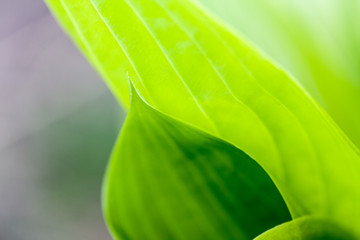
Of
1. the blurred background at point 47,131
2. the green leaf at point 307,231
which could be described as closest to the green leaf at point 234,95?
the green leaf at point 307,231

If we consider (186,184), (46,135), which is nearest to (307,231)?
(186,184)

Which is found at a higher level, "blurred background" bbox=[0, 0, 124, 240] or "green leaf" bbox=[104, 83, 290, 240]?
"green leaf" bbox=[104, 83, 290, 240]

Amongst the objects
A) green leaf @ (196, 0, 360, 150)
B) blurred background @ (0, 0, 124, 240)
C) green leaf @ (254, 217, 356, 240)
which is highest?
green leaf @ (196, 0, 360, 150)

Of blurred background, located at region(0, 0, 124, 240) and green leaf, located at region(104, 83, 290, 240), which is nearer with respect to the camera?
green leaf, located at region(104, 83, 290, 240)

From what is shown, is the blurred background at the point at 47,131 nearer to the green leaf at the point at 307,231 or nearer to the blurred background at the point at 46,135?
the blurred background at the point at 46,135

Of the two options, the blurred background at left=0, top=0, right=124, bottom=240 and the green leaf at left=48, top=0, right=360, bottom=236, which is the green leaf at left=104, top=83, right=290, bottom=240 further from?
the blurred background at left=0, top=0, right=124, bottom=240

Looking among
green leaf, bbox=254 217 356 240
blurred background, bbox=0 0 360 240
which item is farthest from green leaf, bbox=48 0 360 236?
blurred background, bbox=0 0 360 240

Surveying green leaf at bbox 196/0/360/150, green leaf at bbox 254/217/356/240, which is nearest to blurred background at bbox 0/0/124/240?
green leaf at bbox 196/0/360/150

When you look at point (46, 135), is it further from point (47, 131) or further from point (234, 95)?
point (234, 95)

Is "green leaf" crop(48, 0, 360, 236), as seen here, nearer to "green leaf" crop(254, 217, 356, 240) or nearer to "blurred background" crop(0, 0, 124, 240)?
"green leaf" crop(254, 217, 356, 240)
